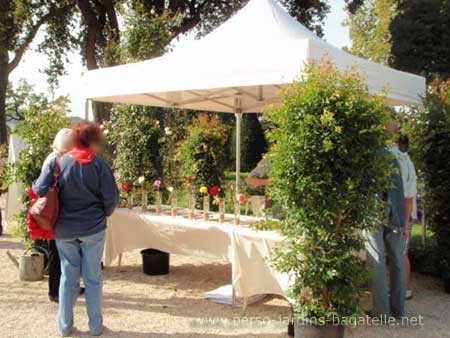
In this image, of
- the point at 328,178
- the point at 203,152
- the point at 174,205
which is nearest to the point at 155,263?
the point at 174,205

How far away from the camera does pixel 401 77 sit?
4879 mm

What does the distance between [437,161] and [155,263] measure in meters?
3.30

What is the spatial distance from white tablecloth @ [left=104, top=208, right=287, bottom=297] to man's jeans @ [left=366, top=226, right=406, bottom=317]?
0.78m

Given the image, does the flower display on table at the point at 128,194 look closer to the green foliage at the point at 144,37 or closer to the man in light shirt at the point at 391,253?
the man in light shirt at the point at 391,253

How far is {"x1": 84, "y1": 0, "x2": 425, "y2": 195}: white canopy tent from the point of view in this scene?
12.9 ft

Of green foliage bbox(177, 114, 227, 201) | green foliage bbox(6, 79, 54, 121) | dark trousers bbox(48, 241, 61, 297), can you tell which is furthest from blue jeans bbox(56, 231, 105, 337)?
green foliage bbox(6, 79, 54, 121)

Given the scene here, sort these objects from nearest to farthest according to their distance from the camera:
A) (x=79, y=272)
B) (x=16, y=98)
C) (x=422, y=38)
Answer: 1. (x=79, y=272)
2. (x=422, y=38)
3. (x=16, y=98)

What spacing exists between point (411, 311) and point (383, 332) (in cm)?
73

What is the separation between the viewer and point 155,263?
5.70 m

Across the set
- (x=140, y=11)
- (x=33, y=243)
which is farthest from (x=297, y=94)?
(x=140, y=11)

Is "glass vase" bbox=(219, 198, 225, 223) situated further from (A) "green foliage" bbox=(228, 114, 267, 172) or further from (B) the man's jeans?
(A) "green foliage" bbox=(228, 114, 267, 172)

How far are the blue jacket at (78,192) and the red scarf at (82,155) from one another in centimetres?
2

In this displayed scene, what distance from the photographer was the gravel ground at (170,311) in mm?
3891

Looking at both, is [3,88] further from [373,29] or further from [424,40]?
[373,29]
